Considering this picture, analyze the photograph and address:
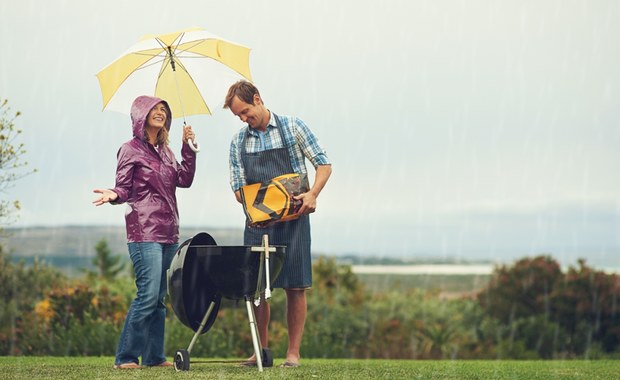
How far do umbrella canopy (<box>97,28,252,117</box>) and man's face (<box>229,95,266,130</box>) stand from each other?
79 cm

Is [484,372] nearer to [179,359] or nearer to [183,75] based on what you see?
[179,359]

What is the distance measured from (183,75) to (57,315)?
5789 millimetres

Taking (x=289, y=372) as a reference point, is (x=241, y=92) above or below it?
above

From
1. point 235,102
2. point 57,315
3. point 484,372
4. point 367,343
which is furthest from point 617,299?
point 235,102

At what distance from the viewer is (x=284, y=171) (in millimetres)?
6137

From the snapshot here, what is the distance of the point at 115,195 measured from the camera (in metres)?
5.79

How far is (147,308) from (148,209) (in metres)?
0.69

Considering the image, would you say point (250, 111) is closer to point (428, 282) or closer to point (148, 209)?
point (148, 209)

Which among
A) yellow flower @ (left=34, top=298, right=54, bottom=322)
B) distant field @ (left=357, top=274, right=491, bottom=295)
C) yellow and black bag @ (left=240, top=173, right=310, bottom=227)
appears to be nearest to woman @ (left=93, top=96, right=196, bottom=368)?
yellow and black bag @ (left=240, top=173, right=310, bottom=227)

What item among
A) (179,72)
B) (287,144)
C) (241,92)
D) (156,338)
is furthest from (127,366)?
(179,72)

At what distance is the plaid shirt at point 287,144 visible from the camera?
614 cm

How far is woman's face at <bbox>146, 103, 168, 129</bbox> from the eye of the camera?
240 inches

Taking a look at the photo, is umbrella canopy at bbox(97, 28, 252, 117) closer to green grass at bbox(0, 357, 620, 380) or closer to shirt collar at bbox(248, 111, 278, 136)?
shirt collar at bbox(248, 111, 278, 136)

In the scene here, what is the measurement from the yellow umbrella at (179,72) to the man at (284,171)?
785mm
